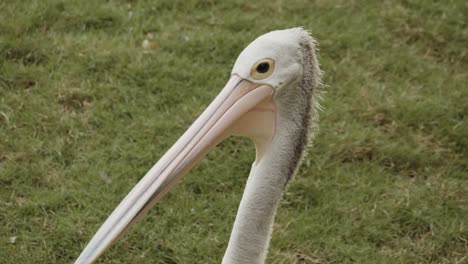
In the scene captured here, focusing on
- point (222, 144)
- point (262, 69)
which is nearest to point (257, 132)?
point (262, 69)

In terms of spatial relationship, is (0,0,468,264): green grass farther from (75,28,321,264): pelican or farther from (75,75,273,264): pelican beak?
(75,75,273,264): pelican beak

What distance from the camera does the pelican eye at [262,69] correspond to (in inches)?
104

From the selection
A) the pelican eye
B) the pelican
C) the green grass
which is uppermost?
the pelican eye

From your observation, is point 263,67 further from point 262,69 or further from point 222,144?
point 222,144

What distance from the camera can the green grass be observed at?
426cm

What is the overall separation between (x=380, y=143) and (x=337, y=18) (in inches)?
72.0

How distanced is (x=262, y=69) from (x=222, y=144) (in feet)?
7.45

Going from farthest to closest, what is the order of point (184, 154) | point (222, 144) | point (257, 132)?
point (222, 144), point (257, 132), point (184, 154)

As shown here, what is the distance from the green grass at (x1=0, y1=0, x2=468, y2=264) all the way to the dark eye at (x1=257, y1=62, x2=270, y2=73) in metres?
1.58

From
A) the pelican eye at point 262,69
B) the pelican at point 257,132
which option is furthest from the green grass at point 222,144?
the pelican eye at point 262,69

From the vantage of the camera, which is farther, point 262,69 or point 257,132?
point 257,132

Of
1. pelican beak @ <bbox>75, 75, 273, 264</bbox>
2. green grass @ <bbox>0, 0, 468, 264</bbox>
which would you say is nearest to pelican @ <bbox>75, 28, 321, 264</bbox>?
pelican beak @ <bbox>75, 75, 273, 264</bbox>

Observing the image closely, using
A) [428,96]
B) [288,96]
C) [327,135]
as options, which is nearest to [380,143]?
[327,135]

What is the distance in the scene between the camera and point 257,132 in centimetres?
287
